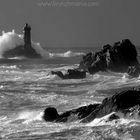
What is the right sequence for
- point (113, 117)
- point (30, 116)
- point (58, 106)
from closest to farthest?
1. point (113, 117)
2. point (30, 116)
3. point (58, 106)

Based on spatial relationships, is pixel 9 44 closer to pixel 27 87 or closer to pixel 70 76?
pixel 70 76

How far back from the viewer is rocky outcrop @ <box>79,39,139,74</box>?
6656 centimetres

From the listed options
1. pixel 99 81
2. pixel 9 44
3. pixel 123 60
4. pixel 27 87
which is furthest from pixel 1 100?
pixel 9 44

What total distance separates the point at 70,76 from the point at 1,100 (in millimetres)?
21019

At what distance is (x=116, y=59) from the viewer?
6706cm

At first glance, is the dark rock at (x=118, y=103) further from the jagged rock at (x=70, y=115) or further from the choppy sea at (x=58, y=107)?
the jagged rock at (x=70, y=115)

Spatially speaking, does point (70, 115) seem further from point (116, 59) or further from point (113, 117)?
point (116, 59)

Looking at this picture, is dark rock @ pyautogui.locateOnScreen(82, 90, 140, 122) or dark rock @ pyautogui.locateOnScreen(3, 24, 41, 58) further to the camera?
dark rock @ pyautogui.locateOnScreen(3, 24, 41, 58)

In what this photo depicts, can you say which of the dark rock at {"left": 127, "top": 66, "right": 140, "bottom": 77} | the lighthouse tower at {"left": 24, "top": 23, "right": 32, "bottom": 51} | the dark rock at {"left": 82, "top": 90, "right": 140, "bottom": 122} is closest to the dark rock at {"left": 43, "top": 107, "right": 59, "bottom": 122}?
the dark rock at {"left": 82, "top": 90, "right": 140, "bottom": 122}

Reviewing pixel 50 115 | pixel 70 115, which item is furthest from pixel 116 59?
pixel 70 115

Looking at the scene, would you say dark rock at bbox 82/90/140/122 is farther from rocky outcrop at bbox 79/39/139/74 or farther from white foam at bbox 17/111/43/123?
rocky outcrop at bbox 79/39/139/74

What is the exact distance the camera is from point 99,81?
53.5m

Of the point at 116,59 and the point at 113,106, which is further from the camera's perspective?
the point at 116,59

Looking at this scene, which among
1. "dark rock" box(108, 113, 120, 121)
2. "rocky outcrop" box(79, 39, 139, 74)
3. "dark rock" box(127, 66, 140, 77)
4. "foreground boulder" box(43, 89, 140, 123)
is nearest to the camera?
"dark rock" box(108, 113, 120, 121)
